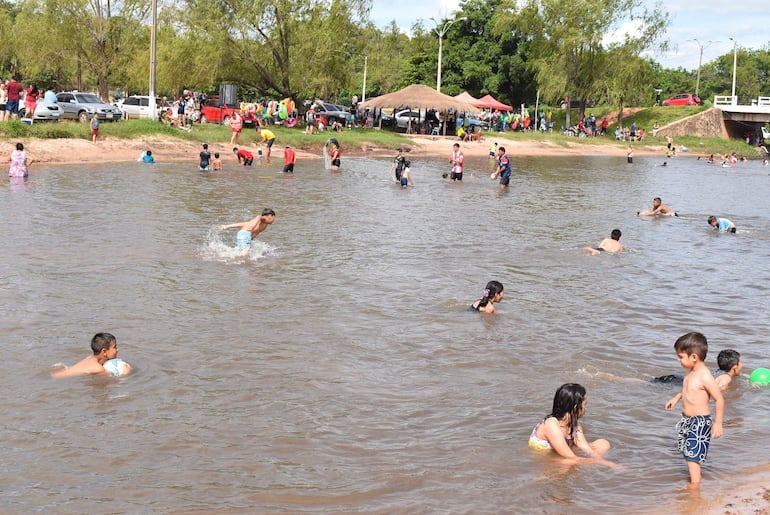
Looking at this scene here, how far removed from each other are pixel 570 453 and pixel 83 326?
648cm

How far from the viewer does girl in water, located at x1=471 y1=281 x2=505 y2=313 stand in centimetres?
1216

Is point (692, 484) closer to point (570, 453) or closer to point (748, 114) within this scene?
point (570, 453)

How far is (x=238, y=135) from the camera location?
37125 millimetres

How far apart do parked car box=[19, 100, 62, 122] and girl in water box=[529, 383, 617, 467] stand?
100.0 ft

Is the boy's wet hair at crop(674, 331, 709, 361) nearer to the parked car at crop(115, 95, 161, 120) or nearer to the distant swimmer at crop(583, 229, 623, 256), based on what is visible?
the distant swimmer at crop(583, 229, 623, 256)

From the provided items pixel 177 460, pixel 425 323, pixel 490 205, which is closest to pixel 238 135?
pixel 490 205

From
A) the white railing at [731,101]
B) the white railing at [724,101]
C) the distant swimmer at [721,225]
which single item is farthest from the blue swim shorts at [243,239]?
the white railing at [724,101]

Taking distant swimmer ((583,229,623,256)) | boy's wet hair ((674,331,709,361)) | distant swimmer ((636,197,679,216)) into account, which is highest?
distant swimmer ((636,197,679,216))

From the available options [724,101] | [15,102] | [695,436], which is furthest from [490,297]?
[724,101]

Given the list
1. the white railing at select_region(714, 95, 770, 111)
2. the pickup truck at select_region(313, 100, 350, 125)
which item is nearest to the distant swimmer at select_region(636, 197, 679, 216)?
the pickup truck at select_region(313, 100, 350, 125)

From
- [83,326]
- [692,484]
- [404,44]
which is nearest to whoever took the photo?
[692,484]

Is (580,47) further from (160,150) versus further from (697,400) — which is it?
(697,400)

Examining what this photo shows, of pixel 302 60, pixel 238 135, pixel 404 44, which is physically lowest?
pixel 238 135

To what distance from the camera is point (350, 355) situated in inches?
410
